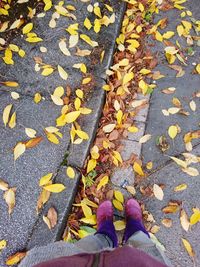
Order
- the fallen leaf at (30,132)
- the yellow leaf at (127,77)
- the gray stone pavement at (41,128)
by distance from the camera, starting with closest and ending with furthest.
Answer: the gray stone pavement at (41,128) < the fallen leaf at (30,132) < the yellow leaf at (127,77)

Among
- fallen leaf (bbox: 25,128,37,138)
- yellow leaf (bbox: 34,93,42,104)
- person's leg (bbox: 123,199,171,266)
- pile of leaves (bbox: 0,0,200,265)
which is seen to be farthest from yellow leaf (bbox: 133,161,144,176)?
yellow leaf (bbox: 34,93,42,104)

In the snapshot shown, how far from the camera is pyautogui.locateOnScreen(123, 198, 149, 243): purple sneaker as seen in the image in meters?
2.23

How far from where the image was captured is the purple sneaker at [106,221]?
2201 mm

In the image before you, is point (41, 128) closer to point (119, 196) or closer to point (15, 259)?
point (119, 196)

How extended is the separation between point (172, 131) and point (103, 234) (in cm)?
96

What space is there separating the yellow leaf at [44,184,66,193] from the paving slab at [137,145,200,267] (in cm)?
53

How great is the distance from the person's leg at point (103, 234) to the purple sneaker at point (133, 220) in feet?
0.30

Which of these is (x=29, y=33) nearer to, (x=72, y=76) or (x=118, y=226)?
(x=72, y=76)

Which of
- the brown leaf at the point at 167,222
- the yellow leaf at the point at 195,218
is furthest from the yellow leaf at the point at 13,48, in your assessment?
the yellow leaf at the point at 195,218

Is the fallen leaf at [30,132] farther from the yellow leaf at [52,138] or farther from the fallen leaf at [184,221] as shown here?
the fallen leaf at [184,221]

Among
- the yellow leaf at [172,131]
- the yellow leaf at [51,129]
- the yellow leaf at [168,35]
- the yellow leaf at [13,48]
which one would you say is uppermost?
the yellow leaf at [168,35]

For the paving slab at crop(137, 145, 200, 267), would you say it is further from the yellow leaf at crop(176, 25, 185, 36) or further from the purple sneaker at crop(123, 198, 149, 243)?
the yellow leaf at crop(176, 25, 185, 36)

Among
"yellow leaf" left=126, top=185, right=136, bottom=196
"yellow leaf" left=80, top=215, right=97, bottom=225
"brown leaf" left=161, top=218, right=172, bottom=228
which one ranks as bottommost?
"yellow leaf" left=80, top=215, right=97, bottom=225

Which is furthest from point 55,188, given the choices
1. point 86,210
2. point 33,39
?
point 33,39
